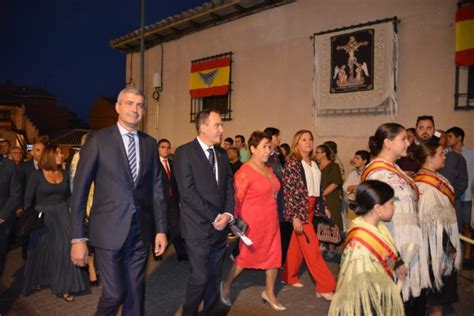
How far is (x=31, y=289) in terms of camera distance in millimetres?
5457

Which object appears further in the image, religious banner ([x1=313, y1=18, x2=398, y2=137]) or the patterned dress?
religious banner ([x1=313, y1=18, x2=398, y2=137])

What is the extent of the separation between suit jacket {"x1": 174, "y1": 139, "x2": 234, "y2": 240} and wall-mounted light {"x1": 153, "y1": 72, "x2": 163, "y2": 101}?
1149 centimetres

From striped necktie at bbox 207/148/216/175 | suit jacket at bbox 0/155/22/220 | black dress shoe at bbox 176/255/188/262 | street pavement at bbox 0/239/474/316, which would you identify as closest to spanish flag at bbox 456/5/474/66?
street pavement at bbox 0/239/474/316

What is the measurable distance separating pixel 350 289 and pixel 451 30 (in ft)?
21.7

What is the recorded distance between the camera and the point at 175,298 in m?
5.29

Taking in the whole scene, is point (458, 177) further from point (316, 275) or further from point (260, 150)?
point (260, 150)

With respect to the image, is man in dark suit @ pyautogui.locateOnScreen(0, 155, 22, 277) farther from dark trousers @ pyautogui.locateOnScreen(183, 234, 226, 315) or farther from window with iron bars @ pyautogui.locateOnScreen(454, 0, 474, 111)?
window with iron bars @ pyautogui.locateOnScreen(454, 0, 474, 111)

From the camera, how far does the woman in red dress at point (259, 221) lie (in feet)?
16.2

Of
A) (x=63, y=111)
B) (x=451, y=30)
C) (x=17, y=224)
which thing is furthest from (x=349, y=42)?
(x=63, y=111)

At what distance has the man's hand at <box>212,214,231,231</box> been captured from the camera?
4.09 meters

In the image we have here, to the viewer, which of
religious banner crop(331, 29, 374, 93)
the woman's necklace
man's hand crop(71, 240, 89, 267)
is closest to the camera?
man's hand crop(71, 240, 89, 267)

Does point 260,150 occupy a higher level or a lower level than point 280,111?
lower

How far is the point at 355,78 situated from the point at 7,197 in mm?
6901

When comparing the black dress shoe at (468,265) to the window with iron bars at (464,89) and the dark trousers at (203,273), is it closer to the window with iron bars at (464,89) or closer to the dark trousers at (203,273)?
the window with iron bars at (464,89)
